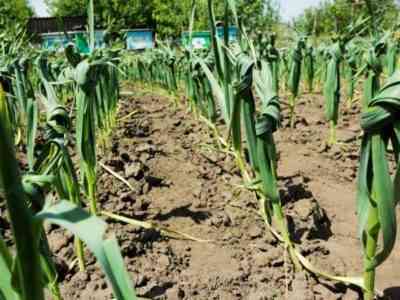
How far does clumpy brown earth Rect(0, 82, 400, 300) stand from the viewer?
1.42m

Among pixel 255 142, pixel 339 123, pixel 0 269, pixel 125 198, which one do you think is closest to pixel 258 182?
pixel 255 142

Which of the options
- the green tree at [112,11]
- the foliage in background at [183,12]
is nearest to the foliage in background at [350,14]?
the foliage in background at [183,12]

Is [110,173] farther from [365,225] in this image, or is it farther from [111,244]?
[111,244]

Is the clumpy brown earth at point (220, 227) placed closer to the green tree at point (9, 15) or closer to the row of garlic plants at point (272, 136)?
the row of garlic plants at point (272, 136)

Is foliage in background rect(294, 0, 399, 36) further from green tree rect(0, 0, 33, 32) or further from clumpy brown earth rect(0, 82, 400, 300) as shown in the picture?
green tree rect(0, 0, 33, 32)

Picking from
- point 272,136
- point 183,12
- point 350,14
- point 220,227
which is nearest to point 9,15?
point 183,12

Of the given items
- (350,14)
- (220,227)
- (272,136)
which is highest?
(350,14)

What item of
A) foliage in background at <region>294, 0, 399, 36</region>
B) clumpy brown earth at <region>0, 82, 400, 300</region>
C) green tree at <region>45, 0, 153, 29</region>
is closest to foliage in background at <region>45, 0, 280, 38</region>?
green tree at <region>45, 0, 153, 29</region>

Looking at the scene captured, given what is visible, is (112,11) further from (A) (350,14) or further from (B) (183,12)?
(A) (350,14)

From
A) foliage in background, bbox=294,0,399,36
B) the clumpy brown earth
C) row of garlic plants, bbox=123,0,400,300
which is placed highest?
foliage in background, bbox=294,0,399,36

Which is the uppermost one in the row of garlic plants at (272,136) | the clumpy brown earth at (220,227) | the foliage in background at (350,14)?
the foliage in background at (350,14)

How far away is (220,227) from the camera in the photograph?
1.87 m

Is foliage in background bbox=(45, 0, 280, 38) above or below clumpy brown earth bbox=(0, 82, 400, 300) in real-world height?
above

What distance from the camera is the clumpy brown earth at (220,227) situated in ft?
4.67
